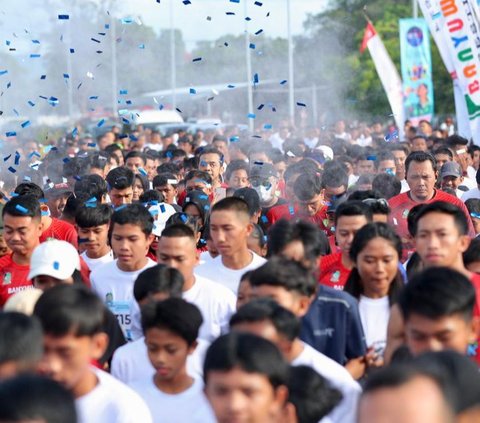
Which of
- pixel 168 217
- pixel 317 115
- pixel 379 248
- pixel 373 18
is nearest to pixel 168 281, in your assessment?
pixel 379 248

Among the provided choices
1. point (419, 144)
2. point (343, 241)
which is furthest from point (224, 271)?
point (419, 144)

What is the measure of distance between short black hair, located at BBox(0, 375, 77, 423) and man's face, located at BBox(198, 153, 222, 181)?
991 cm

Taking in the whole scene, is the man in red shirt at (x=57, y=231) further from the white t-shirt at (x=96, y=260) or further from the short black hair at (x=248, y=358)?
the short black hair at (x=248, y=358)

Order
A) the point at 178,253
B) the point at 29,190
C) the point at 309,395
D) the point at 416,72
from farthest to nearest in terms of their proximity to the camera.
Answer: the point at 416,72 < the point at 29,190 < the point at 178,253 < the point at 309,395

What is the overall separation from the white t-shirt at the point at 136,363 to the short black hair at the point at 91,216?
2.99 meters

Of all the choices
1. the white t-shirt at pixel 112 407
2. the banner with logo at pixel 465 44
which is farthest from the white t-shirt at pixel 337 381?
the banner with logo at pixel 465 44

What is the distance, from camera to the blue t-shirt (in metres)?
6.34

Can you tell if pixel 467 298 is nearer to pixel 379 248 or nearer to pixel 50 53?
pixel 379 248

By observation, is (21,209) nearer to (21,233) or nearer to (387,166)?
(21,233)

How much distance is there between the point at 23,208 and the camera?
8.40 meters

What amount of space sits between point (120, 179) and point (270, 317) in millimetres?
6264

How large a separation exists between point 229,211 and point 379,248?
1.42 metres

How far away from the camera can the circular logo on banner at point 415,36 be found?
23.8 m

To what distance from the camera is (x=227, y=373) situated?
4.37m
